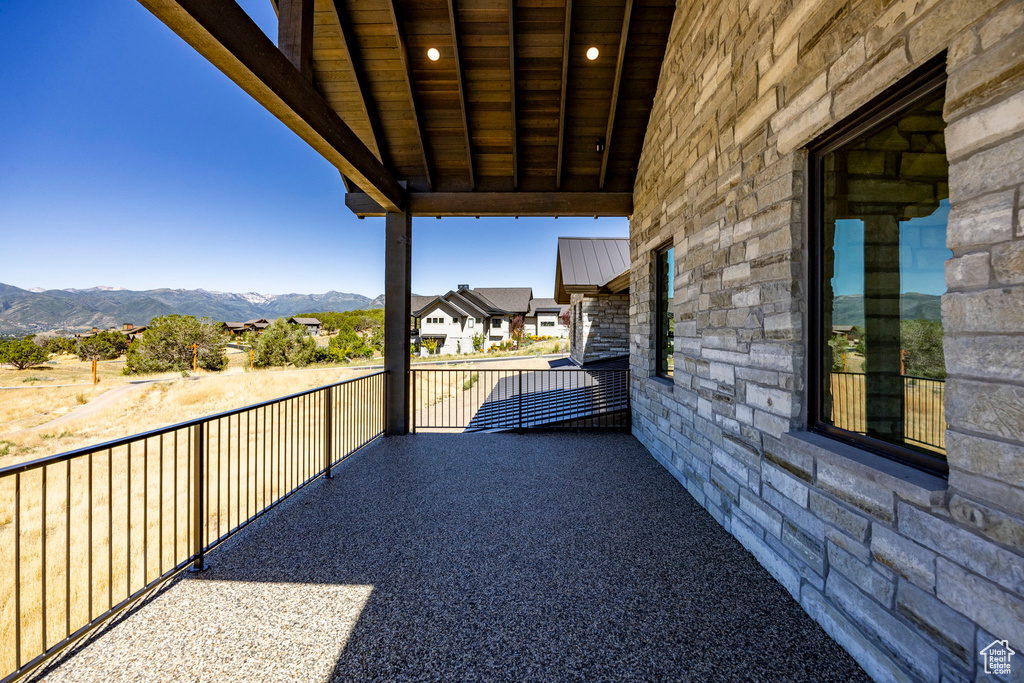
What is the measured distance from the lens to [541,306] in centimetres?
4416

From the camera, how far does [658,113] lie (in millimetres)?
4535

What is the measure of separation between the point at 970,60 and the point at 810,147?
0.92 metres

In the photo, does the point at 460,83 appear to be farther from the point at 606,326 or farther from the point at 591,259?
the point at 606,326

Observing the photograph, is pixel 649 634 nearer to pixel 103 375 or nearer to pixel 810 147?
pixel 810 147

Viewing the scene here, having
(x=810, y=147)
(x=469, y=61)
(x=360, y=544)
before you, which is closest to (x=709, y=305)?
(x=810, y=147)

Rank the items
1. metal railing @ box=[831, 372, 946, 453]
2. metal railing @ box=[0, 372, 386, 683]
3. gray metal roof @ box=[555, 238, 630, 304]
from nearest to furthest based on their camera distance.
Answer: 1. metal railing @ box=[831, 372, 946, 453]
2. metal railing @ box=[0, 372, 386, 683]
3. gray metal roof @ box=[555, 238, 630, 304]

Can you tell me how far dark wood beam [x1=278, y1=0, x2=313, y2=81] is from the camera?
2.92 m

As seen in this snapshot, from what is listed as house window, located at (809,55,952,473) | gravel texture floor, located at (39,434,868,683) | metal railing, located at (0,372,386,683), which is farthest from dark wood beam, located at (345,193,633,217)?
gravel texture floor, located at (39,434,868,683)

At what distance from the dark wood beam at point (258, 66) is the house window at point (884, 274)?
324 cm

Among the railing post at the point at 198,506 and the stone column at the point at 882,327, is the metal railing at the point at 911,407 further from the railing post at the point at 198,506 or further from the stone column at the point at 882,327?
the railing post at the point at 198,506

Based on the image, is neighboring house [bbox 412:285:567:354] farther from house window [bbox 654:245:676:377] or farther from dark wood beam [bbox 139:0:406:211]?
dark wood beam [bbox 139:0:406:211]

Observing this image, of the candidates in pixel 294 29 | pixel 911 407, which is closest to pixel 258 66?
pixel 294 29

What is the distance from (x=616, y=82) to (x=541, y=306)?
131 ft

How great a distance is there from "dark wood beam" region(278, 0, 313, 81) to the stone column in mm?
3681
